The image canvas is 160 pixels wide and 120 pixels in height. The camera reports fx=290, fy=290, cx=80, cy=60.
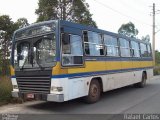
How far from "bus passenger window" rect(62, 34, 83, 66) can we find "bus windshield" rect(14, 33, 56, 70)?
35 centimetres

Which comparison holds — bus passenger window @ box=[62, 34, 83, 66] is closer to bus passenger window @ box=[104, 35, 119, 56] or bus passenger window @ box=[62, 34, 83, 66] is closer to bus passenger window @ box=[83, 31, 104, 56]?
bus passenger window @ box=[83, 31, 104, 56]

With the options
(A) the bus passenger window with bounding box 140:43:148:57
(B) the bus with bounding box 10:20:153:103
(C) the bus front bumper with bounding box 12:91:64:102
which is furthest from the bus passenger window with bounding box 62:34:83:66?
(A) the bus passenger window with bounding box 140:43:148:57

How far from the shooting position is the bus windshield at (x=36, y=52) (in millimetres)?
9578

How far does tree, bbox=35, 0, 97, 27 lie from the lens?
1157 inches

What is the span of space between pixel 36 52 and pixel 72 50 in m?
1.25

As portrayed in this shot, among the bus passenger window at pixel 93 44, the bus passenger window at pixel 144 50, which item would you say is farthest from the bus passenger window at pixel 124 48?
the bus passenger window at pixel 144 50

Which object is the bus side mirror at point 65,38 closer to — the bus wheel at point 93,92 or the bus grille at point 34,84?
the bus grille at point 34,84

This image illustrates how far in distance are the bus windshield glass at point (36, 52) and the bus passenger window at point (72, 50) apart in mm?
341

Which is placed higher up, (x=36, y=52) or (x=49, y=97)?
(x=36, y=52)

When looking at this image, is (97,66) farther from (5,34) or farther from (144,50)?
(5,34)

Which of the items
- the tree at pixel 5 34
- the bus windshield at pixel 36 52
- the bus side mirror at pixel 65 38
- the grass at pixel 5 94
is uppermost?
the tree at pixel 5 34

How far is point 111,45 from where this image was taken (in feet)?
42.9

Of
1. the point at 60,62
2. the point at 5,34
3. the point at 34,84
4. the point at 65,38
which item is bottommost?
the point at 34,84

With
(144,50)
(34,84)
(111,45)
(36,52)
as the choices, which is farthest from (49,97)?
(144,50)
